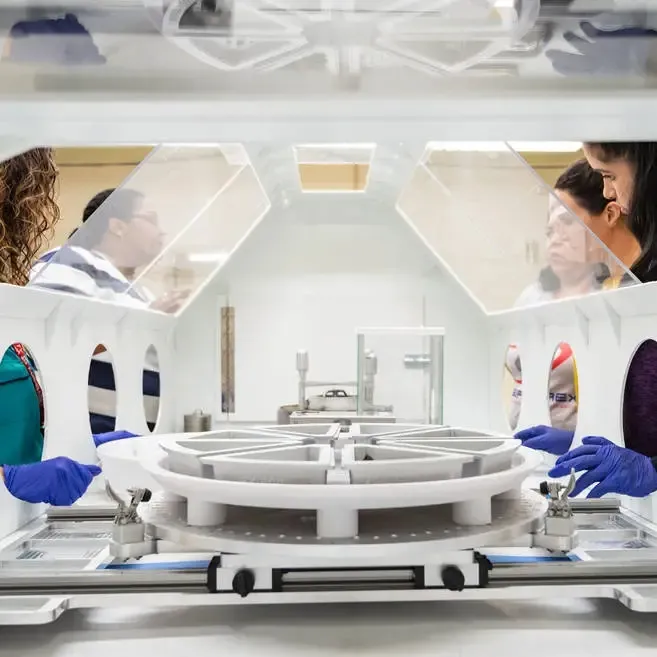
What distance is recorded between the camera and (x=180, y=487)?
1005 mm

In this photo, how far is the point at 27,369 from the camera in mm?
1912

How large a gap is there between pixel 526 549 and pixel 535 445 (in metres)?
1.37

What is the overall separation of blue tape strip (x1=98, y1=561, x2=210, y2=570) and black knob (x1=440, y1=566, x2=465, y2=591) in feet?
1.25

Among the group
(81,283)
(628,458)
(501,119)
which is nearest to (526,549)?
(628,458)

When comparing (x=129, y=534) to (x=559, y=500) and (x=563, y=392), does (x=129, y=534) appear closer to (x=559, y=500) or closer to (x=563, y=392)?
(x=559, y=500)

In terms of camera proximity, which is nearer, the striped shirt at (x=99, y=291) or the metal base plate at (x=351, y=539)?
the metal base plate at (x=351, y=539)

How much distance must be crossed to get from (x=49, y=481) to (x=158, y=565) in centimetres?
58

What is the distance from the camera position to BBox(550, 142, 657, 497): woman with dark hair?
1543 millimetres

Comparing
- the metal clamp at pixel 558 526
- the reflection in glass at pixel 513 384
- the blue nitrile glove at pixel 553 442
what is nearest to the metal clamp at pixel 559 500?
the metal clamp at pixel 558 526

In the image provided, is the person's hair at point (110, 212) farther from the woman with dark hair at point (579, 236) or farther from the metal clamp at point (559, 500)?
the metal clamp at point (559, 500)

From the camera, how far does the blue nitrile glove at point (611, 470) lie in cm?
152

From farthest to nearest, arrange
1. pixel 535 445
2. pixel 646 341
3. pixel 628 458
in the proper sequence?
1. pixel 535 445
2. pixel 646 341
3. pixel 628 458

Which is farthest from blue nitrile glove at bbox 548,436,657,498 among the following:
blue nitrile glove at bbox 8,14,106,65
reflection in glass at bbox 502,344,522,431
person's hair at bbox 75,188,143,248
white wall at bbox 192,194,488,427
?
white wall at bbox 192,194,488,427

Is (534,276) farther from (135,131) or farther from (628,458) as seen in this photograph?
(135,131)
